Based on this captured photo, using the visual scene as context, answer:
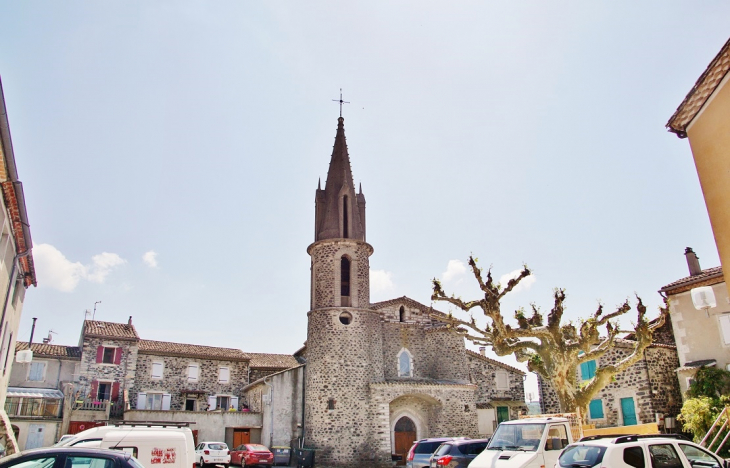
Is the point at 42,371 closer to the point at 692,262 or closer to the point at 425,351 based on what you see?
the point at 425,351

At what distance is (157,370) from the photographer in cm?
3644

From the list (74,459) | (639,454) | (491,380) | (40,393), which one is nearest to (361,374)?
(491,380)

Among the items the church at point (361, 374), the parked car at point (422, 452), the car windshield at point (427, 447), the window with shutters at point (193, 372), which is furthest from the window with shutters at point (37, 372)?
the car windshield at point (427, 447)

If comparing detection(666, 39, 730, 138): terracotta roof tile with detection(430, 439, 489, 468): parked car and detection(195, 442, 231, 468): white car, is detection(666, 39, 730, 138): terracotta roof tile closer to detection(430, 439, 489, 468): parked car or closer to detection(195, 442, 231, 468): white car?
detection(430, 439, 489, 468): parked car

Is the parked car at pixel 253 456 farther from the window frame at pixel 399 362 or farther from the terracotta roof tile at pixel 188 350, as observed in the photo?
the terracotta roof tile at pixel 188 350

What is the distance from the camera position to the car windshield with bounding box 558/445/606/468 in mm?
9141

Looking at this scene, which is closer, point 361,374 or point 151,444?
point 151,444

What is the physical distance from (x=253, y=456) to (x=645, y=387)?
17608mm

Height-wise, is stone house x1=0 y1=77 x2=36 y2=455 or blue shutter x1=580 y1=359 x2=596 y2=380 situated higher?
stone house x1=0 y1=77 x2=36 y2=455

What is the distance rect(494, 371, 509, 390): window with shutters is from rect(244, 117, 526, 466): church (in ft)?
0.20

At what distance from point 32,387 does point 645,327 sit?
33.6 m

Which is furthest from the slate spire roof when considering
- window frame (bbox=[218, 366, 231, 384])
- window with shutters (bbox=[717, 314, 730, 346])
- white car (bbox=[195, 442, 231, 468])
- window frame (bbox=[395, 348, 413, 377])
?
window with shutters (bbox=[717, 314, 730, 346])

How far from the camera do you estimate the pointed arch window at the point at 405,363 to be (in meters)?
31.6

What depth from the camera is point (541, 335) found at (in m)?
17.7
